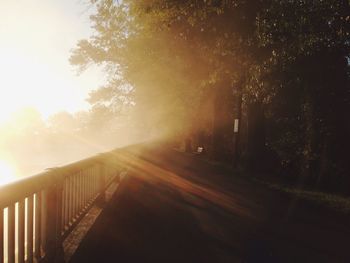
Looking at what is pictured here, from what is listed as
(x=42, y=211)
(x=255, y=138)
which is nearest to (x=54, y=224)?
(x=42, y=211)

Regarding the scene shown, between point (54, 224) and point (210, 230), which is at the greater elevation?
point (54, 224)

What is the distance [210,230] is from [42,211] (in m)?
3.98

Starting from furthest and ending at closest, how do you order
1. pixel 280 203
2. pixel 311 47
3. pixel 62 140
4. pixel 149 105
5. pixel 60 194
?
pixel 62 140, pixel 149 105, pixel 311 47, pixel 280 203, pixel 60 194

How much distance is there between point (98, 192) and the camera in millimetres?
10328

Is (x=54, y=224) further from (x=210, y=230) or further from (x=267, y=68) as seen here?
(x=267, y=68)

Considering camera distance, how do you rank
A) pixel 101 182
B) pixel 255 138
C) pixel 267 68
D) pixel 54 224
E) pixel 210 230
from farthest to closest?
pixel 255 138 → pixel 267 68 → pixel 101 182 → pixel 210 230 → pixel 54 224

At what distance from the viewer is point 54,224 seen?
561cm

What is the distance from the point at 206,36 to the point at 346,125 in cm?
883

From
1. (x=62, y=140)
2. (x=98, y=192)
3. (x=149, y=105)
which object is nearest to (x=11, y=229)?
(x=98, y=192)

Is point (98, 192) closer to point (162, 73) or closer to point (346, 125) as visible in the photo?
point (346, 125)

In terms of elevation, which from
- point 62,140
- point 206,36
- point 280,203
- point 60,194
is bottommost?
point 62,140

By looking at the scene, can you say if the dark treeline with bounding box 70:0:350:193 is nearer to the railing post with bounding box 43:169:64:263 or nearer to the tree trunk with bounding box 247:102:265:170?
the tree trunk with bounding box 247:102:265:170

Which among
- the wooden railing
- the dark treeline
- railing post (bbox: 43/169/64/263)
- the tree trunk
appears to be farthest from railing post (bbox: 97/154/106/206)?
the tree trunk

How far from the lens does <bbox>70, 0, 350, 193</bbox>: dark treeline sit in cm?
1423
